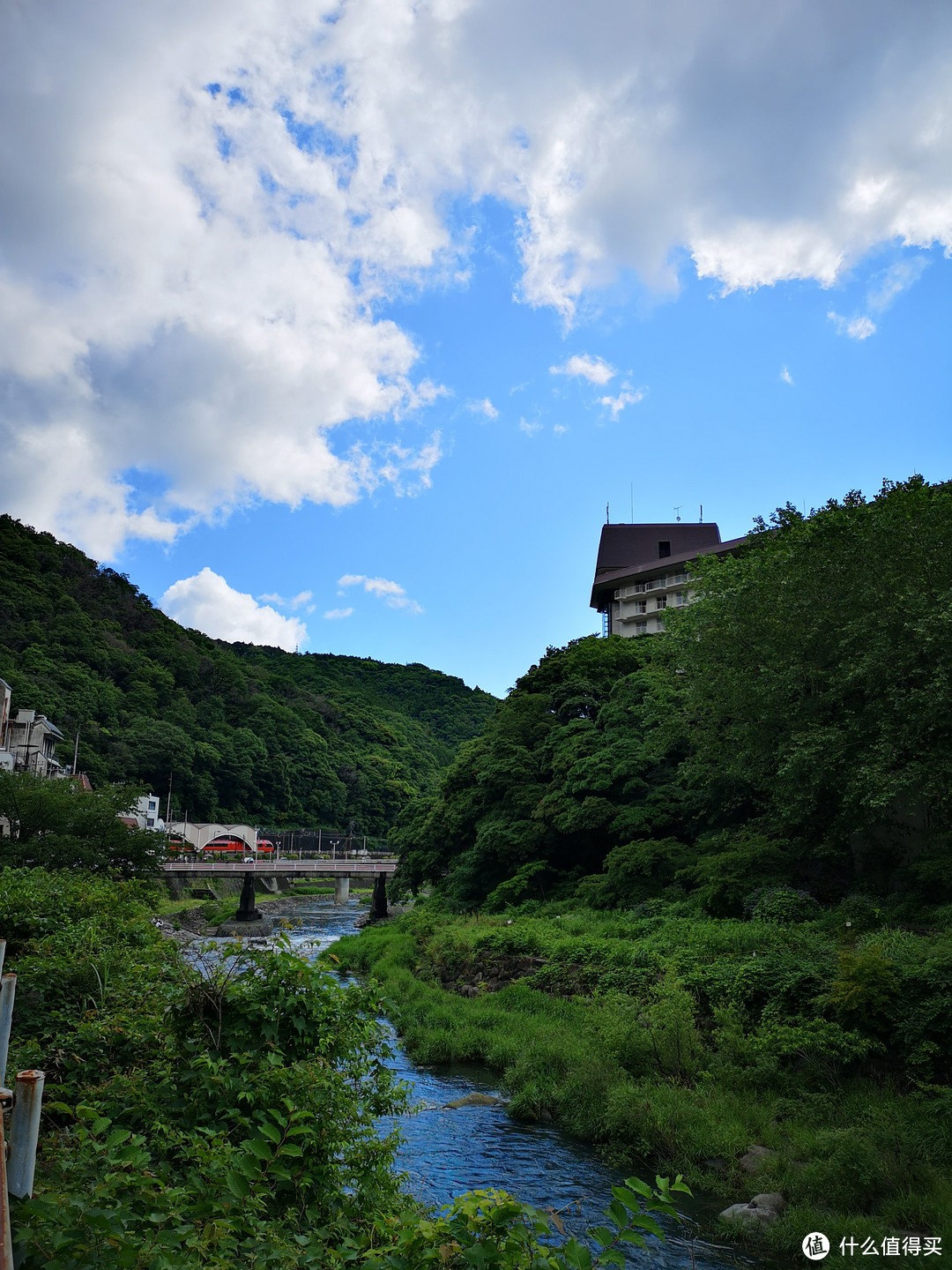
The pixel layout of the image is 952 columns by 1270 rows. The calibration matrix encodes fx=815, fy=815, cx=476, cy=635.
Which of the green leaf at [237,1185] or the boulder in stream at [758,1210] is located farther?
the boulder in stream at [758,1210]

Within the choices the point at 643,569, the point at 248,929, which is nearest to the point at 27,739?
the point at 248,929

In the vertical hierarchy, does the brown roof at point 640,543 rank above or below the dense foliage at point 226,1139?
above

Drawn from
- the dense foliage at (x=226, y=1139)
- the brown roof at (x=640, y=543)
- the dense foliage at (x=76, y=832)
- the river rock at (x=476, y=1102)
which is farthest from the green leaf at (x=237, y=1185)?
the brown roof at (x=640, y=543)

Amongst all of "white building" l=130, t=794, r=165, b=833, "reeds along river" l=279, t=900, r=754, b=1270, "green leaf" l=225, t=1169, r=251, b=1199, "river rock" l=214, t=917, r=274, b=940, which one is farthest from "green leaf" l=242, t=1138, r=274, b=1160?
"white building" l=130, t=794, r=165, b=833

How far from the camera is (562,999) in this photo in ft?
67.8

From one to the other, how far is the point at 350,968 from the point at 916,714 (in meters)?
24.8

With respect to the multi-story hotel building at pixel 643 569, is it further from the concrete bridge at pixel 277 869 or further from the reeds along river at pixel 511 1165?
the reeds along river at pixel 511 1165

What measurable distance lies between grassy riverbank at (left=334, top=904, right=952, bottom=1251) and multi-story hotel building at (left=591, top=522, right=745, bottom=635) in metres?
44.3

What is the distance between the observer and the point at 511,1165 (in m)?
12.7

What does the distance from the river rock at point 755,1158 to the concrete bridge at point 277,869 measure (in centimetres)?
4052

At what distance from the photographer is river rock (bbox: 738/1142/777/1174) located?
38.7 ft

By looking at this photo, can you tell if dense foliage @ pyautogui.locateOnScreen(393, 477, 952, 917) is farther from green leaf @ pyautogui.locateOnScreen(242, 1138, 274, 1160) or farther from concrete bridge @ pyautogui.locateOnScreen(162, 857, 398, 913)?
concrete bridge @ pyautogui.locateOnScreen(162, 857, 398, 913)

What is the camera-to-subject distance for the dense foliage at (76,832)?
97.9 ft

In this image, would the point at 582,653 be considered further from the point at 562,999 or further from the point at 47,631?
the point at 47,631
